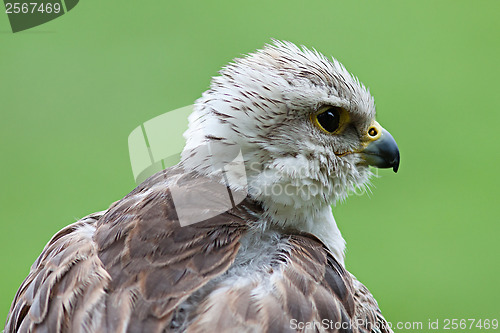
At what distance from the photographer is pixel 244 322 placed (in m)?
2.79

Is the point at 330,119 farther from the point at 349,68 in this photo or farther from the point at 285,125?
the point at 349,68

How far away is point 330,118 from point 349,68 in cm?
624

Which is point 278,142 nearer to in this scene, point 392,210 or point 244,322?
point 244,322

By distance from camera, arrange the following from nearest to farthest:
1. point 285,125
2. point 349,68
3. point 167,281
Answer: point 167,281 → point 285,125 → point 349,68

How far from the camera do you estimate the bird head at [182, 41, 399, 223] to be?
3.28m

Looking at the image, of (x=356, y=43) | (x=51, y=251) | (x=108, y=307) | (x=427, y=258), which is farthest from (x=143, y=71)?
(x=108, y=307)

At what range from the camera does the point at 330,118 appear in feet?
11.3

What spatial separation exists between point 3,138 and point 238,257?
677 cm

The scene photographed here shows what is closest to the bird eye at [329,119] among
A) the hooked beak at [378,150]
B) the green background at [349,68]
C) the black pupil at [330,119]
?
the black pupil at [330,119]

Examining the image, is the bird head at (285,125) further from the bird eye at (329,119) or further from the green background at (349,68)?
the green background at (349,68)

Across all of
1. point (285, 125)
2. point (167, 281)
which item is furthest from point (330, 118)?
point (167, 281)

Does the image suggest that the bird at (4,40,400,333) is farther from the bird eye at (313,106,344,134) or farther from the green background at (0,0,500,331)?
the green background at (0,0,500,331)

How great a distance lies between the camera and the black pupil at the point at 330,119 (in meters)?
3.41

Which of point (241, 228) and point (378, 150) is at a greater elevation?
point (378, 150)
